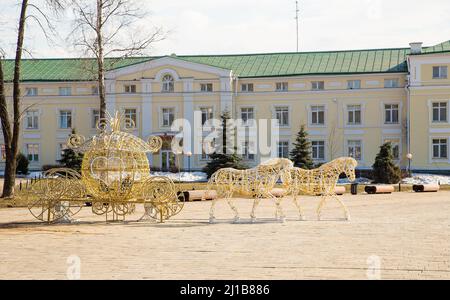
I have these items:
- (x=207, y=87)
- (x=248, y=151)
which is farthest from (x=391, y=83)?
(x=207, y=87)

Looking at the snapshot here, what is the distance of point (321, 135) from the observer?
51469 millimetres

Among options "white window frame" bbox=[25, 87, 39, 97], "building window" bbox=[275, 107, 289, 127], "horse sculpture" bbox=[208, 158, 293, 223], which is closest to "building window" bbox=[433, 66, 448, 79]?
"building window" bbox=[275, 107, 289, 127]

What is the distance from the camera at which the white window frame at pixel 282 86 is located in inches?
A: 2033

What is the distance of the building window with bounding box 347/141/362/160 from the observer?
5094 cm

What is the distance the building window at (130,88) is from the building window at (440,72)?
21128 millimetres

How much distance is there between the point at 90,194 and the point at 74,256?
6008 mm

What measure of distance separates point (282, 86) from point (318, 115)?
332 cm

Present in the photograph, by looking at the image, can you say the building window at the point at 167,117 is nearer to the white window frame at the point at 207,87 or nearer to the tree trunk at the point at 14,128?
the white window frame at the point at 207,87

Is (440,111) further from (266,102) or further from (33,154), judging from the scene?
(33,154)

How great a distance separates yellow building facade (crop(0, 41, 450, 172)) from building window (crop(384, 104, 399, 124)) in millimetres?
70

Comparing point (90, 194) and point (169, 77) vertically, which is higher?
point (169, 77)

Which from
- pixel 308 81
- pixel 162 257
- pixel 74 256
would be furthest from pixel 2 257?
pixel 308 81
